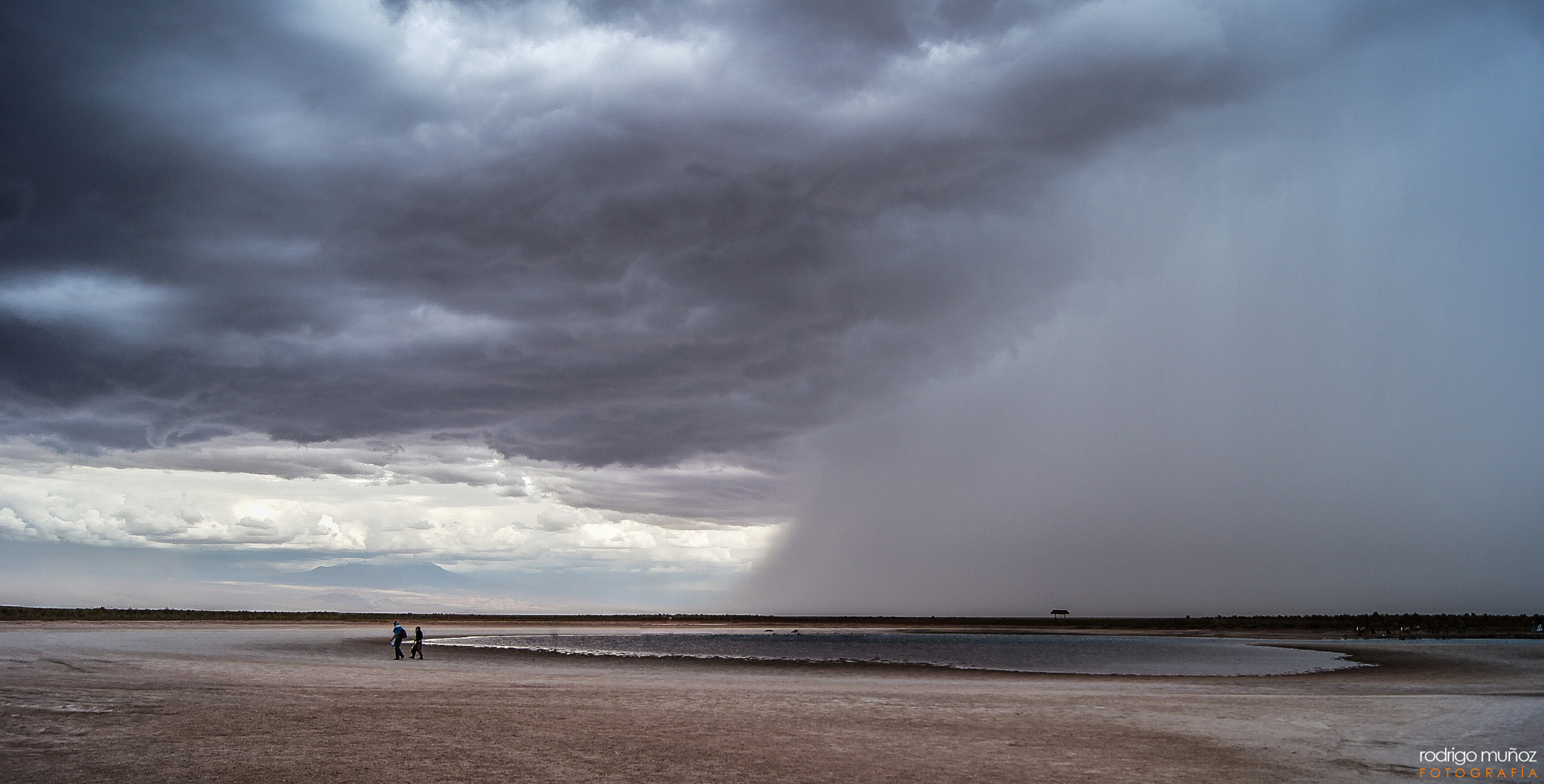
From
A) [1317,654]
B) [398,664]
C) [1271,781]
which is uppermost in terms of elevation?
[1271,781]

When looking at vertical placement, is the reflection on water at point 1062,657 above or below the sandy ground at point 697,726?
below

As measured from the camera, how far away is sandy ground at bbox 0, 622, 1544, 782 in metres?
15.8

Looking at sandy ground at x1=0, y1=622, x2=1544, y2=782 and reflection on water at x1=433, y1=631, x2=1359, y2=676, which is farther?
reflection on water at x1=433, y1=631, x2=1359, y2=676

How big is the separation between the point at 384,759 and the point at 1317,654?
8158cm

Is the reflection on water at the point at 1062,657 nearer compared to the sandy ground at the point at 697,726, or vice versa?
the sandy ground at the point at 697,726

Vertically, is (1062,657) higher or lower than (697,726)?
lower

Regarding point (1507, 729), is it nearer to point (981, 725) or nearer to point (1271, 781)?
point (1271, 781)

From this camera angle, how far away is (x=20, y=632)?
6725 cm

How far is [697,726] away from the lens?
70.8 feet

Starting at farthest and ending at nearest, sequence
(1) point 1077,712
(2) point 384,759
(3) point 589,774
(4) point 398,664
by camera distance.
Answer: (4) point 398,664 < (1) point 1077,712 < (2) point 384,759 < (3) point 589,774

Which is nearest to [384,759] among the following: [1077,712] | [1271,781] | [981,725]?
[981,725]

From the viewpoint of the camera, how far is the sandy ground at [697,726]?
15781 millimetres

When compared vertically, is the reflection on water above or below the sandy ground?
below

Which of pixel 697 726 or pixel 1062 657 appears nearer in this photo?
pixel 697 726
